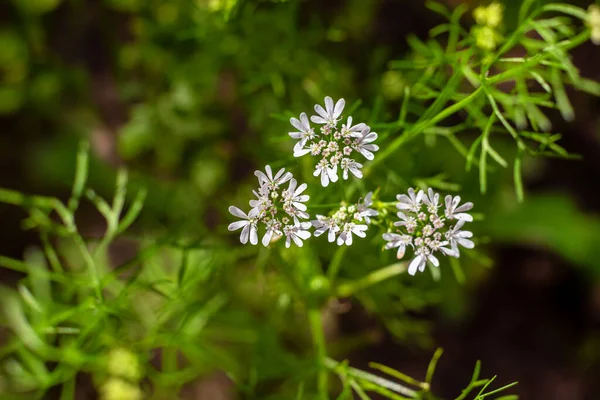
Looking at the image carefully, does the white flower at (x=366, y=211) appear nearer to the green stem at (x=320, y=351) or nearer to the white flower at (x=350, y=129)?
the white flower at (x=350, y=129)

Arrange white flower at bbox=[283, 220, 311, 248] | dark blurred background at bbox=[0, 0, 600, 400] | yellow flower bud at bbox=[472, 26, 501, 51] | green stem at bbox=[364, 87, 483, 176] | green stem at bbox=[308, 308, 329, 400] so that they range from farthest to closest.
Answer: dark blurred background at bbox=[0, 0, 600, 400] < green stem at bbox=[308, 308, 329, 400] < yellow flower bud at bbox=[472, 26, 501, 51] < green stem at bbox=[364, 87, 483, 176] < white flower at bbox=[283, 220, 311, 248]

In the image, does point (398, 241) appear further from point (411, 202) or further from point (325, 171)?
point (325, 171)

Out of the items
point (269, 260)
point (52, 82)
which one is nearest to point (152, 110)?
point (52, 82)

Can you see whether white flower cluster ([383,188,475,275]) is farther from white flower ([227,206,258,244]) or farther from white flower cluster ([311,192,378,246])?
white flower ([227,206,258,244])

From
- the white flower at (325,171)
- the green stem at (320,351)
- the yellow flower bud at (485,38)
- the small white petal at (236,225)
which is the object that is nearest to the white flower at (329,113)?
the white flower at (325,171)

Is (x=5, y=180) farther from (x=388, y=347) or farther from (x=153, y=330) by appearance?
(x=388, y=347)

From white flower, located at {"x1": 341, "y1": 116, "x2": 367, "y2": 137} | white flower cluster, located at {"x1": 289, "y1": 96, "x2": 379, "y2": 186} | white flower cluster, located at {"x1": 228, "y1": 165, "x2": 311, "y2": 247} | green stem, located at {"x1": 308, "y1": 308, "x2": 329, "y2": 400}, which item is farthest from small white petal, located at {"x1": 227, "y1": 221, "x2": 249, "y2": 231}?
green stem, located at {"x1": 308, "y1": 308, "x2": 329, "y2": 400}
